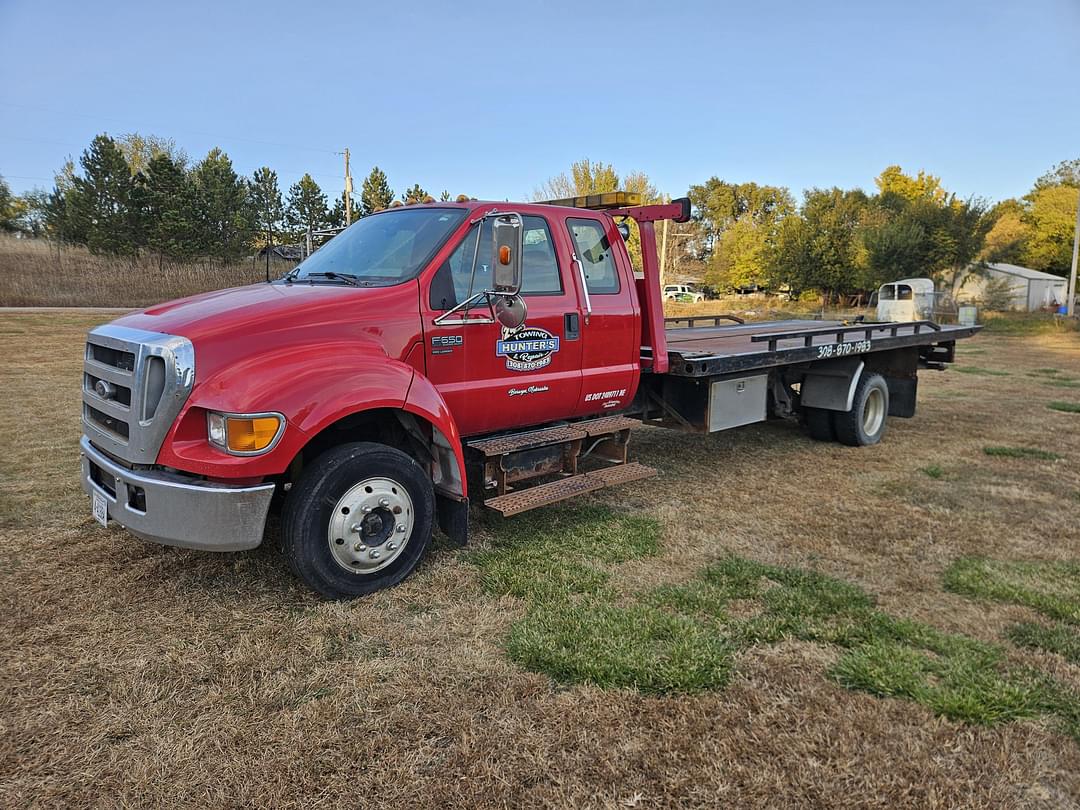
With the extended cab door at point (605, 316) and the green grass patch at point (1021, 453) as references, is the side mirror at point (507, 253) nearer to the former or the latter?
the extended cab door at point (605, 316)

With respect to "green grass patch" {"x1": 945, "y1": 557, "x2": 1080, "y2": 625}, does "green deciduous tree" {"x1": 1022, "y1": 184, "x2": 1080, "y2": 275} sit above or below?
above

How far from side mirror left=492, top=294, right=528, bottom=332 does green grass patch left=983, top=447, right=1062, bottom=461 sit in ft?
19.5

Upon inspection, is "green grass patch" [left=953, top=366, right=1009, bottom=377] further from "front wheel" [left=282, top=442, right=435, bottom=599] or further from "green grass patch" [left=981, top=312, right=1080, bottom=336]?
"front wheel" [left=282, top=442, right=435, bottom=599]

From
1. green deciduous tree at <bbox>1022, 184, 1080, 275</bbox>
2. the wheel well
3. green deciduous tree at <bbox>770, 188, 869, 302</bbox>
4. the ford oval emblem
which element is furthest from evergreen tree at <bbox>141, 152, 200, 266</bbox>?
green deciduous tree at <bbox>1022, 184, 1080, 275</bbox>

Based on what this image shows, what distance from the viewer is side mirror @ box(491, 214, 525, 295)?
4.16 meters

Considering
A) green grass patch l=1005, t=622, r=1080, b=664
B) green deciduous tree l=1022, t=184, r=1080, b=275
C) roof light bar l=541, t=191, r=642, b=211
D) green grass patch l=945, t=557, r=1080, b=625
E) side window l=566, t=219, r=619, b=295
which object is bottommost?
green grass patch l=1005, t=622, r=1080, b=664

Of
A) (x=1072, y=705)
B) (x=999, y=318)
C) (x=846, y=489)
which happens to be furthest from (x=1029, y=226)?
(x=1072, y=705)

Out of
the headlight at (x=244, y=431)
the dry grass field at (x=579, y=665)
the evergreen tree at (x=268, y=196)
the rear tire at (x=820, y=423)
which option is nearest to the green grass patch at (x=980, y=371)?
the rear tire at (x=820, y=423)

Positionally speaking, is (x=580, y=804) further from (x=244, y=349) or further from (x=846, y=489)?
(x=846, y=489)

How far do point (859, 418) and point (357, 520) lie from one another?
20.0 ft

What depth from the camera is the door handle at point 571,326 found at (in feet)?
16.3

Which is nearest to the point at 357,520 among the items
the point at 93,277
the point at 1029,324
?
the point at 93,277

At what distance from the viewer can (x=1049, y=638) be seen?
11.7 ft

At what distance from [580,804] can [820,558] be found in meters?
2.80
